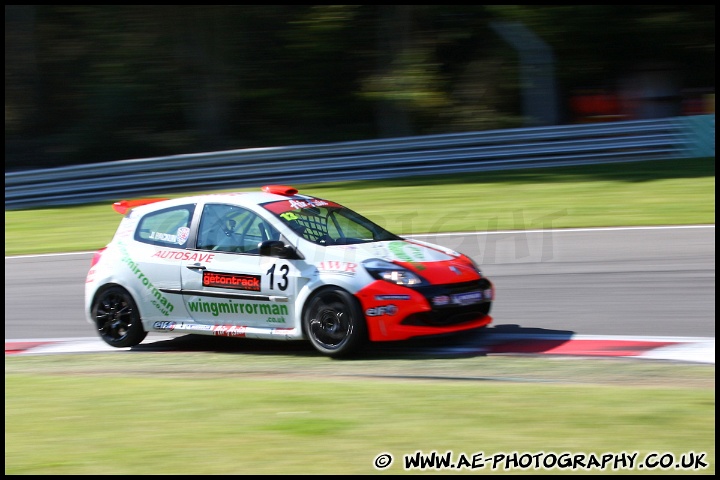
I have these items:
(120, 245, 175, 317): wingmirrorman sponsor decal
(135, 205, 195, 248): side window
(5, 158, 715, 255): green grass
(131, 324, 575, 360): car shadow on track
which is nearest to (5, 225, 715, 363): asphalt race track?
(131, 324, 575, 360): car shadow on track

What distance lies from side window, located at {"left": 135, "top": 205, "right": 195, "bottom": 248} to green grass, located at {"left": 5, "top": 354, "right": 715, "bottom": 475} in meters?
1.33

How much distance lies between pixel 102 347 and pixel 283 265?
221 cm

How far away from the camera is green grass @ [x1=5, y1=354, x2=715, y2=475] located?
491 centimetres

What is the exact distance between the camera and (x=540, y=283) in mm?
10375

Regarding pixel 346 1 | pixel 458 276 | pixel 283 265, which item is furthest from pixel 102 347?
pixel 346 1

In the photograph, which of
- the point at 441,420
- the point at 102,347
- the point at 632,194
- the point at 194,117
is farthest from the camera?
the point at 194,117

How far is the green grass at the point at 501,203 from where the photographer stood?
44.5 ft

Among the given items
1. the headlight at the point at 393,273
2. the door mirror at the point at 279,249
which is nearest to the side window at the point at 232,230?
the door mirror at the point at 279,249

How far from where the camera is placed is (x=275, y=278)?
7957 millimetres

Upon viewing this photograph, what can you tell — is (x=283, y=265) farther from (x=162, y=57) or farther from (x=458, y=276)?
(x=162, y=57)

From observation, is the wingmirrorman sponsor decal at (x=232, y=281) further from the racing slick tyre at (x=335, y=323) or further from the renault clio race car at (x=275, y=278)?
the racing slick tyre at (x=335, y=323)

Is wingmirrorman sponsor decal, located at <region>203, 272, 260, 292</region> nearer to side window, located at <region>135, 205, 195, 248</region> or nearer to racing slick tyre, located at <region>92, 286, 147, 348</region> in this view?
side window, located at <region>135, 205, 195, 248</region>

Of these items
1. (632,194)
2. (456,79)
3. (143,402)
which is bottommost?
(143,402)

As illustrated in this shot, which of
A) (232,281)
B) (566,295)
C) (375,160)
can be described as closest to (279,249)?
(232,281)
